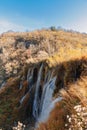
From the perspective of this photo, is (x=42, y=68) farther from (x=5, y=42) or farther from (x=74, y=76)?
(x=5, y=42)

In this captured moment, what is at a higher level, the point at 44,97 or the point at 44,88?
the point at 44,88

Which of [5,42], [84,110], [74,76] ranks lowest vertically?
[5,42]

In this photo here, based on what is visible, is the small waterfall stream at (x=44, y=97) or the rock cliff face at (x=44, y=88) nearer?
the rock cliff face at (x=44, y=88)

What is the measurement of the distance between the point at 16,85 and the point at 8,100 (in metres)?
3.50

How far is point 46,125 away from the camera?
1020 centimetres

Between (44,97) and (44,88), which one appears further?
(44,88)

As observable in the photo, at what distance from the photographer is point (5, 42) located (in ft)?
339

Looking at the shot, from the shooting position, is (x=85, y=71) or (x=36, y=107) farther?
(x=36, y=107)

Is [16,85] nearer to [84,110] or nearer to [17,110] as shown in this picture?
[17,110]

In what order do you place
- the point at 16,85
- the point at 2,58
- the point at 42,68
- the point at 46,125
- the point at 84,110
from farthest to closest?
the point at 2,58 < the point at 16,85 < the point at 42,68 < the point at 46,125 < the point at 84,110

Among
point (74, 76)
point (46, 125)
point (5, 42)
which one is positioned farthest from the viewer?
point (5, 42)

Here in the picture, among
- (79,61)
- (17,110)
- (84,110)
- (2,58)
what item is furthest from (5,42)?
(84,110)

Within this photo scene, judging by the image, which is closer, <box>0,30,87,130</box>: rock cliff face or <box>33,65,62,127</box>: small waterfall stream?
<box>0,30,87,130</box>: rock cliff face

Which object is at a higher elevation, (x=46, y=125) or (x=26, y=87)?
(x=46, y=125)
